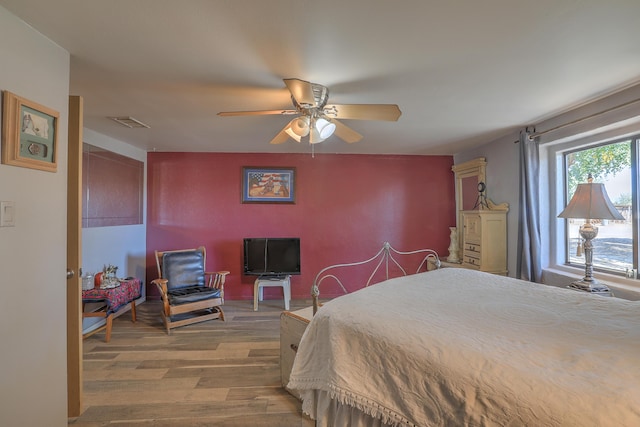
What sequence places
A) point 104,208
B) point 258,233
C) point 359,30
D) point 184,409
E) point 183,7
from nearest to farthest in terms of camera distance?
1. point 183,7
2. point 359,30
3. point 184,409
4. point 104,208
5. point 258,233

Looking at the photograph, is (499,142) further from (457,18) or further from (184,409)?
(184,409)

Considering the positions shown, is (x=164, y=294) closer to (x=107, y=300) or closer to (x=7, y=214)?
(x=107, y=300)

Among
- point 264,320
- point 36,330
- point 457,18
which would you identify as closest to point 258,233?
point 264,320

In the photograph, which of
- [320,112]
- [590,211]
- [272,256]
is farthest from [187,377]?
[590,211]

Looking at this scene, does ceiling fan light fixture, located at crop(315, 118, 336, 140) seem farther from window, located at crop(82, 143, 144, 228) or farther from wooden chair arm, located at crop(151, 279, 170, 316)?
window, located at crop(82, 143, 144, 228)

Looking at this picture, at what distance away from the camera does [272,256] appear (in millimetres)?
4055

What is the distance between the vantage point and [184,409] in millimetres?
1878

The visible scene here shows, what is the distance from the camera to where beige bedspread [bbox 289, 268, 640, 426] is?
Answer: 826 mm

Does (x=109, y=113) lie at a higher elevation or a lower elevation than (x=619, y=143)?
higher

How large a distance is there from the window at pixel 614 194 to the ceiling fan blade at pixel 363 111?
2.13m

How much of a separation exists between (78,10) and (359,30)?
1.32 m

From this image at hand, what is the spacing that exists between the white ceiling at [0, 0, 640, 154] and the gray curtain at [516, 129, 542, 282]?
15.2 inches

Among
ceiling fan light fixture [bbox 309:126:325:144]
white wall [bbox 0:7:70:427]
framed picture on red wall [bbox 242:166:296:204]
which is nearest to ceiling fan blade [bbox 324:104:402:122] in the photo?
ceiling fan light fixture [bbox 309:126:325:144]

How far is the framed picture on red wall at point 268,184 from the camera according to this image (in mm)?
4254
